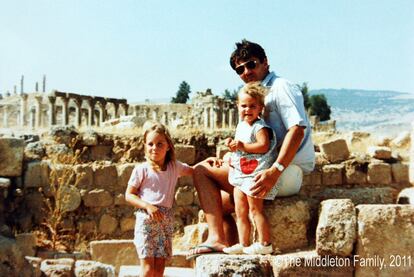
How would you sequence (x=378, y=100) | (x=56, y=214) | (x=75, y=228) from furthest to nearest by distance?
(x=378, y=100) < (x=75, y=228) < (x=56, y=214)

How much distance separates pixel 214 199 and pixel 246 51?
1202 mm

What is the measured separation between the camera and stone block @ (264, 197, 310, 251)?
173 inches

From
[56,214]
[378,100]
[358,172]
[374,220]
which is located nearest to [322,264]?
[374,220]

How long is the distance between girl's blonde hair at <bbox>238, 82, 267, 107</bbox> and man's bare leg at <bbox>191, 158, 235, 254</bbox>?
1.97 ft

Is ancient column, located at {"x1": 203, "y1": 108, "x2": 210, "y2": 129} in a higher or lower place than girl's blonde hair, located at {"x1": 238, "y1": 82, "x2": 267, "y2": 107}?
higher

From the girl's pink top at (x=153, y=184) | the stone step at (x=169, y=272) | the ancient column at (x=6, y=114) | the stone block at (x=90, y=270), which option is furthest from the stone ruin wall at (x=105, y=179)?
the ancient column at (x=6, y=114)

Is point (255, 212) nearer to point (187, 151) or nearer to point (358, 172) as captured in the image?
point (187, 151)

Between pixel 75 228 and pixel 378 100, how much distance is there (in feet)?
480

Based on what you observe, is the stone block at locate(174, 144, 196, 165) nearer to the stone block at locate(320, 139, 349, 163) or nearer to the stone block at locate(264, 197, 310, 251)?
the stone block at locate(320, 139, 349, 163)

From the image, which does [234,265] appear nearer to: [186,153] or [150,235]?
[150,235]

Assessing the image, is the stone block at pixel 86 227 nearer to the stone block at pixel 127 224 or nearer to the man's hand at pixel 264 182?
the stone block at pixel 127 224

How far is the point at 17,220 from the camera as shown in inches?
434

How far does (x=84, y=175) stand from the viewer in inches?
449

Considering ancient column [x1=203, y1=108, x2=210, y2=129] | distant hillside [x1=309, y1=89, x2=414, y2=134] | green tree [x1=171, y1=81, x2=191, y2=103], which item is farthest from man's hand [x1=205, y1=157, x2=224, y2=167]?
distant hillside [x1=309, y1=89, x2=414, y2=134]
